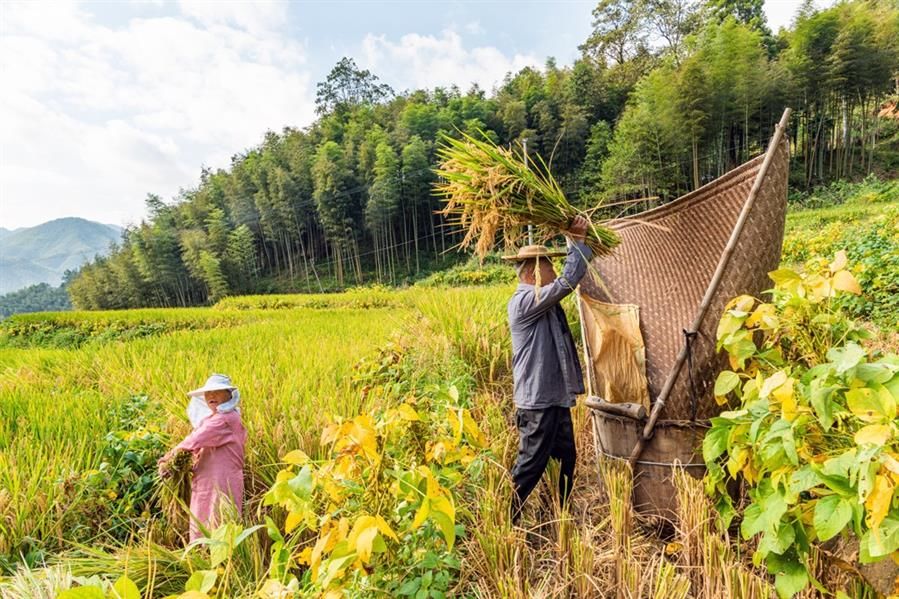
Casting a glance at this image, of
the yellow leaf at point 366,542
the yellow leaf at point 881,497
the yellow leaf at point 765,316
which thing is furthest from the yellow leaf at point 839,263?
the yellow leaf at point 366,542

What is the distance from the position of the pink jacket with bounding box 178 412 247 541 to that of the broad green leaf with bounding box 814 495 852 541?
2.22 m

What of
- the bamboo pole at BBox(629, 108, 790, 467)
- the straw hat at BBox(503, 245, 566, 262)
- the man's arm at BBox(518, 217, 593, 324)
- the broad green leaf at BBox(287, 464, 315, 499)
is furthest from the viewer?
the straw hat at BBox(503, 245, 566, 262)

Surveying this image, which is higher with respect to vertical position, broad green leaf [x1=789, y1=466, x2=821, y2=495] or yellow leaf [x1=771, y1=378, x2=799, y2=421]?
yellow leaf [x1=771, y1=378, x2=799, y2=421]

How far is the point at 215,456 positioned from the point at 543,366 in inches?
68.2

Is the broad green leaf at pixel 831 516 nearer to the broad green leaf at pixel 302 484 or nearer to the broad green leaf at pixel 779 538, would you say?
the broad green leaf at pixel 779 538

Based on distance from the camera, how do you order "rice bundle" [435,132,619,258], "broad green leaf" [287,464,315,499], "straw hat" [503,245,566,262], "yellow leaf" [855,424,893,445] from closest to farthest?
1. "yellow leaf" [855,424,893,445]
2. "broad green leaf" [287,464,315,499]
3. "rice bundle" [435,132,619,258]
4. "straw hat" [503,245,566,262]

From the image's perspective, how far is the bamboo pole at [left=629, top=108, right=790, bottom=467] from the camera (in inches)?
69.0

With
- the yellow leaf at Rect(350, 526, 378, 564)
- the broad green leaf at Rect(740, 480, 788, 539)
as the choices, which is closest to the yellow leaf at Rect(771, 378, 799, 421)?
the broad green leaf at Rect(740, 480, 788, 539)

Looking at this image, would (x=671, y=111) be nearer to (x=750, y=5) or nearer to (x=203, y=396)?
(x=750, y=5)

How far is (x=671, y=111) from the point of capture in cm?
2022

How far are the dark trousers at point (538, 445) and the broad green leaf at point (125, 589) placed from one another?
1679 millimetres

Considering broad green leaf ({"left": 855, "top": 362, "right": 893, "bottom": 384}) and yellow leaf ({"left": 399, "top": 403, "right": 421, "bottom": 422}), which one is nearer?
broad green leaf ({"left": 855, "top": 362, "right": 893, "bottom": 384})

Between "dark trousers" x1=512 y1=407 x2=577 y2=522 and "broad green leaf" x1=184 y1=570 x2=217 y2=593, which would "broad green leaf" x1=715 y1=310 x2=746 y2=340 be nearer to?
"dark trousers" x1=512 y1=407 x2=577 y2=522

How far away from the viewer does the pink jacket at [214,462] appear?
219 centimetres
